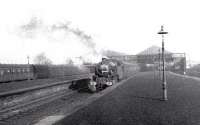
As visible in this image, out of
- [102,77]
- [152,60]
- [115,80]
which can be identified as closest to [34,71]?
[102,77]

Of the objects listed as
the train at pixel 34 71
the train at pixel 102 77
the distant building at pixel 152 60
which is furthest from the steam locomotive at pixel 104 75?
the distant building at pixel 152 60

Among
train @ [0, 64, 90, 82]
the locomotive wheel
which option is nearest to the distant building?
train @ [0, 64, 90, 82]

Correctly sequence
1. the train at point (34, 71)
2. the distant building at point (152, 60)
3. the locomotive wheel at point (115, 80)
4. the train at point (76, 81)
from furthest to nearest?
the distant building at point (152, 60)
the locomotive wheel at point (115, 80)
the train at point (34, 71)
the train at point (76, 81)

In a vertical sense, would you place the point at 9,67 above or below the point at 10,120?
above

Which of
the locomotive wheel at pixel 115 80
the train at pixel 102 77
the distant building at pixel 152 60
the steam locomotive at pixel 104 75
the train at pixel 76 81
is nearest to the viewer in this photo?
the train at pixel 102 77

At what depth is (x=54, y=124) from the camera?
8.82 m

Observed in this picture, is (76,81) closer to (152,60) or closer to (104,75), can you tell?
(104,75)

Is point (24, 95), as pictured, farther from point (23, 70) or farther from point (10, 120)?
point (23, 70)

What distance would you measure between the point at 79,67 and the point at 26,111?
1095 inches

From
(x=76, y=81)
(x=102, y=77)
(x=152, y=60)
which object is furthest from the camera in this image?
(x=152, y=60)

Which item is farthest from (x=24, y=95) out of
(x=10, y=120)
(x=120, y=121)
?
(x=120, y=121)

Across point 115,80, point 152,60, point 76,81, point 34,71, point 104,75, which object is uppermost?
point 152,60

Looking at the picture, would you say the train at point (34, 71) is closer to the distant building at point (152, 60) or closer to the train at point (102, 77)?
the train at point (102, 77)

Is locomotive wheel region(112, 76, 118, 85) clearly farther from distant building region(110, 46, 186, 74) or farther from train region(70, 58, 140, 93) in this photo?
distant building region(110, 46, 186, 74)
